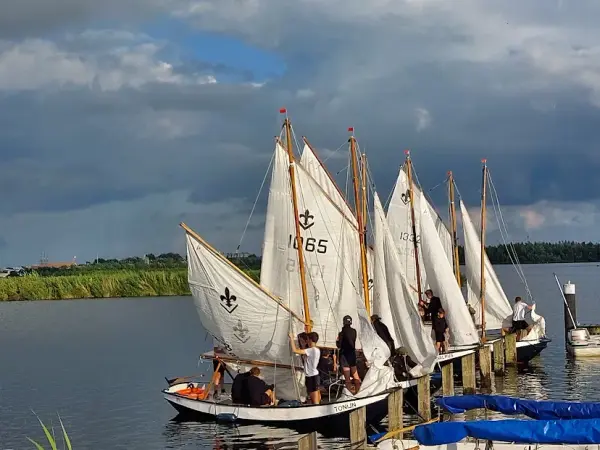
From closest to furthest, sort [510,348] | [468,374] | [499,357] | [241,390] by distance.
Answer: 1. [241,390]
2. [468,374]
3. [499,357]
4. [510,348]

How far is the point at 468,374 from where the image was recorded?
3478cm

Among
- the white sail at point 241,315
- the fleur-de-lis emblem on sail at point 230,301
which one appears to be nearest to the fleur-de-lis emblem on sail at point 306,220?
the white sail at point 241,315

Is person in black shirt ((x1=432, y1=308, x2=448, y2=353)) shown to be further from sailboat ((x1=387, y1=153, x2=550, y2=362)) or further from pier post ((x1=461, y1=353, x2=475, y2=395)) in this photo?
sailboat ((x1=387, y1=153, x2=550, y2=362))

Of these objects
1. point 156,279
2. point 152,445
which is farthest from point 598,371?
point 156,279

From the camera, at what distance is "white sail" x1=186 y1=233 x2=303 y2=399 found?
33.0 meters

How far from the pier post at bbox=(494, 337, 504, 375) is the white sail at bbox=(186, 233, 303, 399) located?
11322 millimetres

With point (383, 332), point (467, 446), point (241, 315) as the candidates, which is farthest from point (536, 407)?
point (241, 315)

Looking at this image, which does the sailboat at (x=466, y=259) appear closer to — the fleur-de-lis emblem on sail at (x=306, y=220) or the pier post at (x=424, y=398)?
the fleur-de-lis emblem on sail at (x=306, y=220)

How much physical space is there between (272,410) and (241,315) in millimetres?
4599

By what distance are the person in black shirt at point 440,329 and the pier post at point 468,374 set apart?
258 cm

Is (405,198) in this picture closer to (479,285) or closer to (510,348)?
(479,285)

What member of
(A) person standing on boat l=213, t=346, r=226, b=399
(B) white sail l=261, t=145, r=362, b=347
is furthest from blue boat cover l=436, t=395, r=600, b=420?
(A) person standing on boat l=213, t=346, r=226, b=399

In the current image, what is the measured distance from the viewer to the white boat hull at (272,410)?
93.2 ft

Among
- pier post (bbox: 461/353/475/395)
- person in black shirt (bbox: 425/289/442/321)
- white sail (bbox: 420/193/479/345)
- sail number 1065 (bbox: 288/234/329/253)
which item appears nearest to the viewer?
sail number 1065 (bbox: 288/234/329/253)
